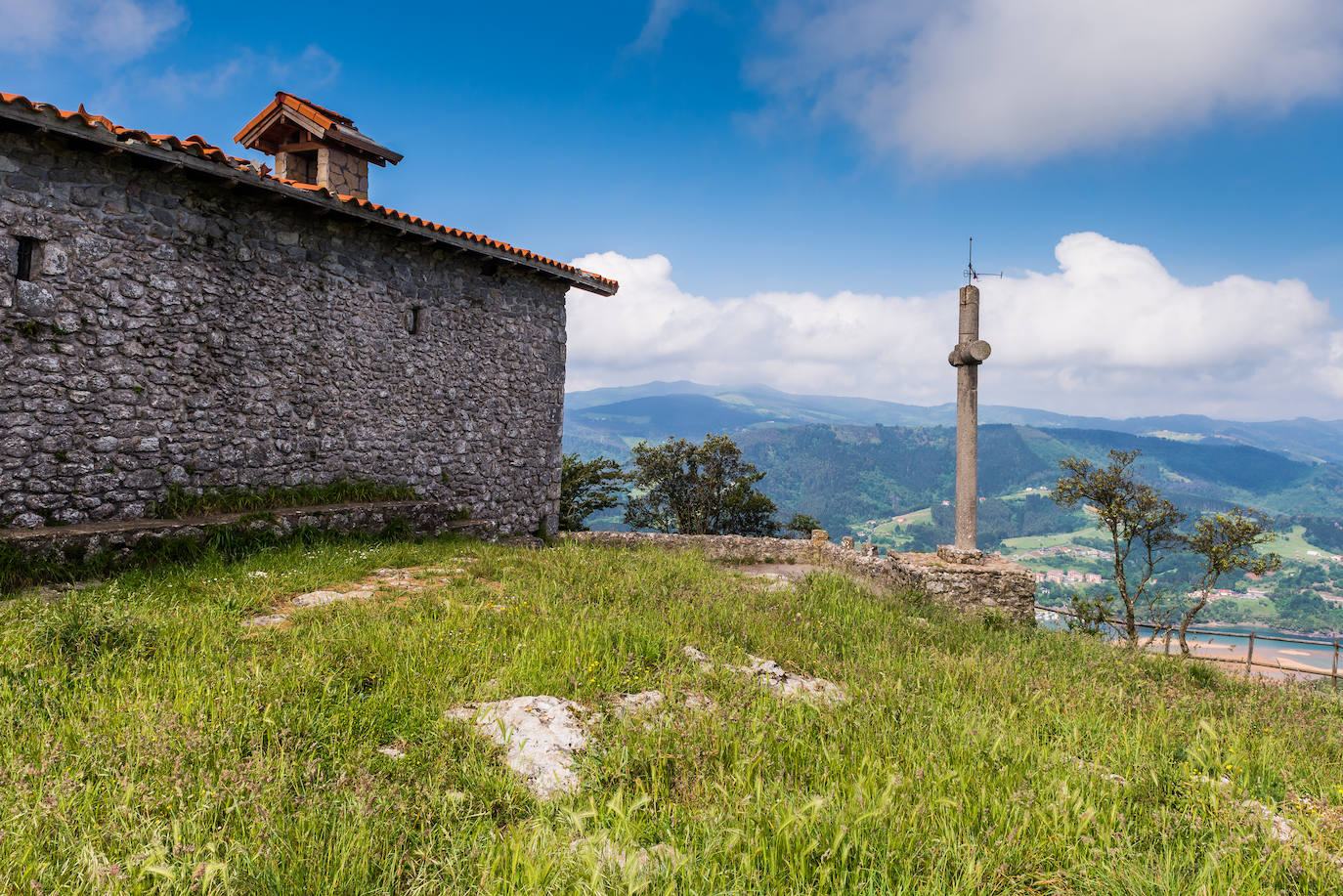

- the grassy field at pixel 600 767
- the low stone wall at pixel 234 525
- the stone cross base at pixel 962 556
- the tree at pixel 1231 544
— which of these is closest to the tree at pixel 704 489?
the tree at pixel 1231 544

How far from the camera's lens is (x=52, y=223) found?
688 cm

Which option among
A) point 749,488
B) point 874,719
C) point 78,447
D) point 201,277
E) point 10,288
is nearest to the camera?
point 874,719

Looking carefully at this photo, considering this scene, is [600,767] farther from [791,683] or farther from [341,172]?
[341,172]

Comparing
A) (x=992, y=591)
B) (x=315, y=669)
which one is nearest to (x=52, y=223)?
(x=315, y=669)

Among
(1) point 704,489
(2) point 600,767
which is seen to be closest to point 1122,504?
(1) point 704,489

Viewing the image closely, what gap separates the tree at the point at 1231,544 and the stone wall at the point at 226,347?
68.0 ft

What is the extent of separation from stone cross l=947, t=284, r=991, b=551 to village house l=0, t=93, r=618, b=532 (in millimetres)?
7126

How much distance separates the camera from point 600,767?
2.97 m

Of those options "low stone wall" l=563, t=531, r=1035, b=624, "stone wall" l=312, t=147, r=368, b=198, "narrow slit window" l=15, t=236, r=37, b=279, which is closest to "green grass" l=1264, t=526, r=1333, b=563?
"low stone wall" l=563, t=531, r=1035, b=624

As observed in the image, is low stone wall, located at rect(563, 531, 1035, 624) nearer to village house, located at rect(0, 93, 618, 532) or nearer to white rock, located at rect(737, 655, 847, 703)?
white rock, located at rect(737, 655, 847, 703)

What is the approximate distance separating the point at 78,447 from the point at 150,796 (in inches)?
265

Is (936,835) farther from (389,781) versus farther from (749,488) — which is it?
(749,488)

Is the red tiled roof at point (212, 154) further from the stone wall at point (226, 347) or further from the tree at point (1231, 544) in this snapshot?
the tree at point (1231, 544)

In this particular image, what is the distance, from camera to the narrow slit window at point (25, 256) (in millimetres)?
6770
